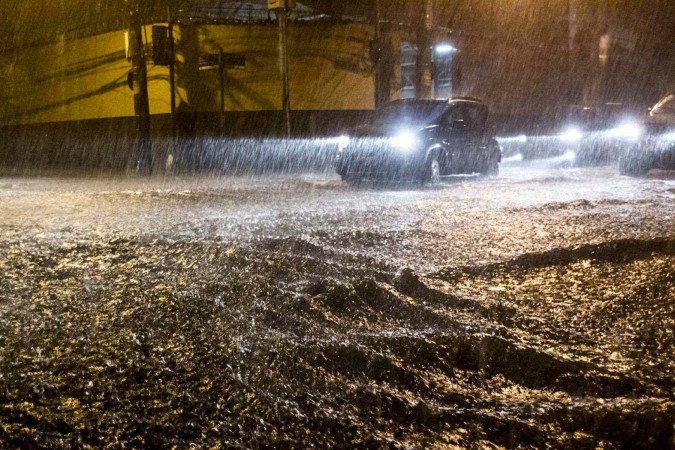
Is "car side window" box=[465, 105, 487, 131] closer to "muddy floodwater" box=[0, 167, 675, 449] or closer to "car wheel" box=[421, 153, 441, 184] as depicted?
"car wheel" box=[421, 153, 441, 184]

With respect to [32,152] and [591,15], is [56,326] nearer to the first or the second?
[32,152]

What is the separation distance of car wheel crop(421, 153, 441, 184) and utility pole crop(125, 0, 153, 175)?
24.3ft

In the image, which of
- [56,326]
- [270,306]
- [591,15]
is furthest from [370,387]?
[591,15]

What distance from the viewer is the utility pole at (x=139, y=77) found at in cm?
1572

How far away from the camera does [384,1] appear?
856 inches

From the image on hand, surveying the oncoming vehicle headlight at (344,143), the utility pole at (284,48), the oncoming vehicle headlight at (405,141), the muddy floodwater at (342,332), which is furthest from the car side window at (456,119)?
the muddy floodwater at (342,332)

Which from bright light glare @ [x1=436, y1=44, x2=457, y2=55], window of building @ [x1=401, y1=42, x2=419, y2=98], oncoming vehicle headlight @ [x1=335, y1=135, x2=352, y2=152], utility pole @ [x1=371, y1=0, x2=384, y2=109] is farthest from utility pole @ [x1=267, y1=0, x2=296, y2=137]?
bright light glare @ [x1=436, y1=44, x2=457, y2=55]

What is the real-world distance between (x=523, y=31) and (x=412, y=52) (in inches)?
290

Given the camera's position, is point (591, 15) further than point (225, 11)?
Yes

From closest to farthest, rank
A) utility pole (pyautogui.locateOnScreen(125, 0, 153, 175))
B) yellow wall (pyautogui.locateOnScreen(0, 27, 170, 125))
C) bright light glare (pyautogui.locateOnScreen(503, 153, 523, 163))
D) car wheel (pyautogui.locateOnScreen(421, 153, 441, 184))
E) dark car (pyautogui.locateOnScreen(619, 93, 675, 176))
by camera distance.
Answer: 1. car wheel (pyautogui.locateOnScreen(421, 153, 441, 184))
2. dark car (pyautogui.locateOnScreen(619, 93, 675, 176))
3. utility pole (pyautogui.locateOnScreen(125, 0, 153, 175))
4. bright light glare (pyautogui.locateOnScreen(503, 153, 523, 163))
5. yellow wall (pyautogui.locateOnScreen(0, 27, 170, 125))

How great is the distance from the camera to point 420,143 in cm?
1248

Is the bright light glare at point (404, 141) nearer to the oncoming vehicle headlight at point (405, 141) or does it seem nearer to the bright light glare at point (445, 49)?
the oncoming vehicle headlight at point (405, 141)

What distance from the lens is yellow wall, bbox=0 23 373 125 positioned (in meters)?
20.0

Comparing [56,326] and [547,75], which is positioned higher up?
[547,75]
